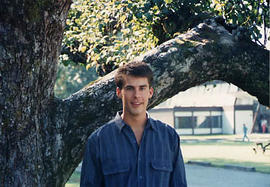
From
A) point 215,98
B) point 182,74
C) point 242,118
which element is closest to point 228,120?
point 242,118

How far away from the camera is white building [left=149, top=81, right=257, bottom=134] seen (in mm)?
50031

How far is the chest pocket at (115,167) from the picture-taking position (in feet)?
9.46

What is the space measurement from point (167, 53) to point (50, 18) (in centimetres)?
149

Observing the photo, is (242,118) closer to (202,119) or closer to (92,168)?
(202,119)

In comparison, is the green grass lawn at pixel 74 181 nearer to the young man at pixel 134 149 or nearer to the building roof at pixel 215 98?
the young man at pixel 134 149

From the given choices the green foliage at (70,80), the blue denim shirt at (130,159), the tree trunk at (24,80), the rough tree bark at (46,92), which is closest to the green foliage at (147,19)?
the rough tree bark at (46,92)

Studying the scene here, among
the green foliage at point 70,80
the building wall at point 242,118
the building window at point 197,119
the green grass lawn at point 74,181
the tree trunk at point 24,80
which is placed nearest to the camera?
the tree trunk at point 24,80

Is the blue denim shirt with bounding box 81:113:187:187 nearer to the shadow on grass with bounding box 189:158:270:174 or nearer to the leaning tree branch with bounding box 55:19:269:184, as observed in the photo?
the leaning tree branch with bounding box 55:19:269:184

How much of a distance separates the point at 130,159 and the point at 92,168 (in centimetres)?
26

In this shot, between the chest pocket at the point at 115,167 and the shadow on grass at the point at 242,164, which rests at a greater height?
the chest pocket at the point at 115,167

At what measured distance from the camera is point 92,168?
2957 millimetres

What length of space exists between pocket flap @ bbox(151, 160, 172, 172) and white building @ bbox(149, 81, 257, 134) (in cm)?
4733

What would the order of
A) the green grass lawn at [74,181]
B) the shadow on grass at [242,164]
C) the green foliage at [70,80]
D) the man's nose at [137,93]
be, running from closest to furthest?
the man's nose at [137,93] < the green grass lawn at [74,181] < the shadow on grass at [242,164] < the green foliage at [70,80]

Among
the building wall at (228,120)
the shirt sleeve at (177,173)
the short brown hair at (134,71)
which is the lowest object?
the building wall at (228,120)
